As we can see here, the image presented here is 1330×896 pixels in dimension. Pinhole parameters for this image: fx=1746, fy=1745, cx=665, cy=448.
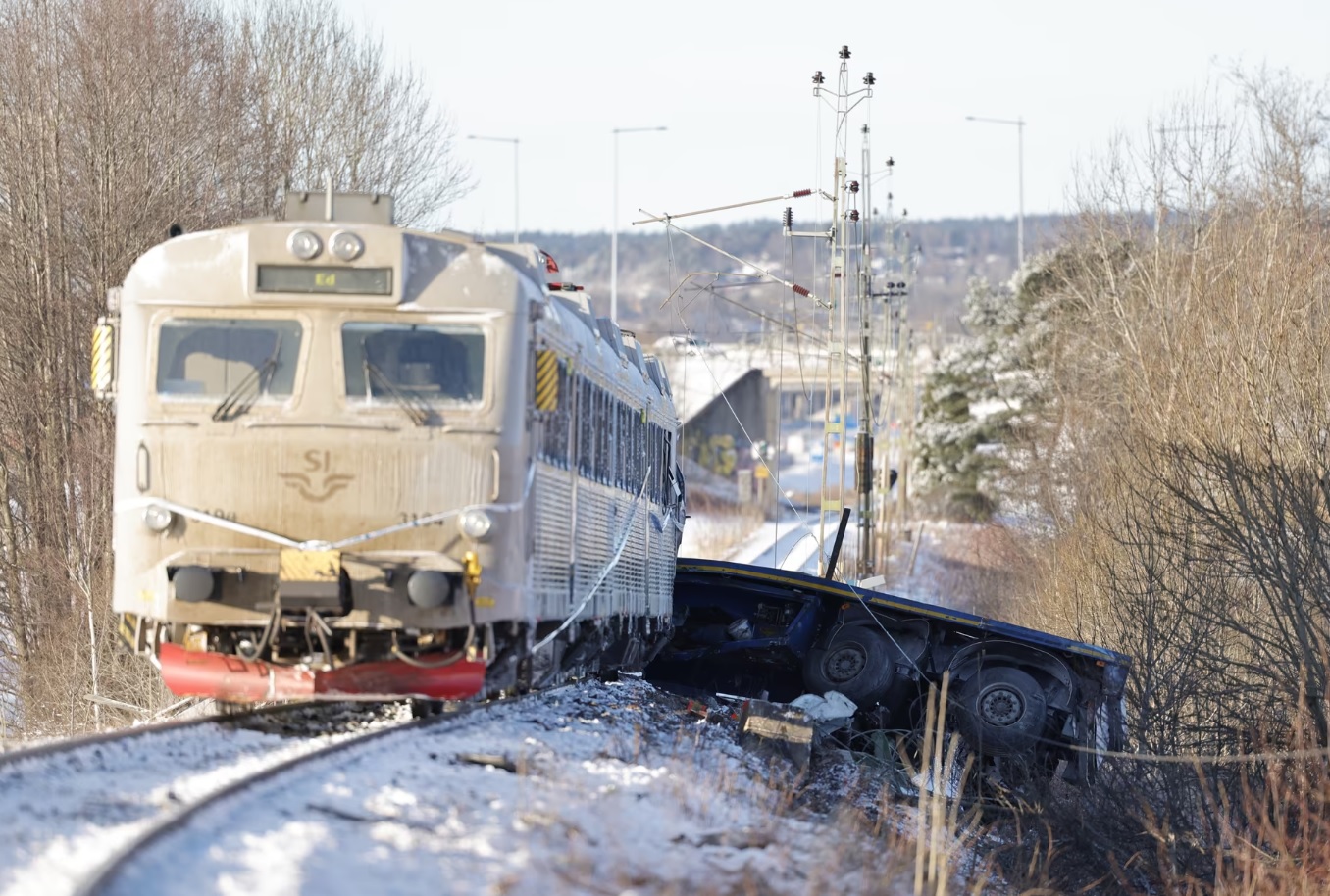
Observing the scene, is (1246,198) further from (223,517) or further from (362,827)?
(362,827)

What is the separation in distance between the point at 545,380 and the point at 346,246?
1.55 m

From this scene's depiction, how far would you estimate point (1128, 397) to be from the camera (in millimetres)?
30234

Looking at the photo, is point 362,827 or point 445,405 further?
point 445,405

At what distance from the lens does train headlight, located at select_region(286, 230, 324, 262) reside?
11.0 meters

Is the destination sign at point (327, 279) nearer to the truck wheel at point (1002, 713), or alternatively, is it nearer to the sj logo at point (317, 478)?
the sj logo at point (317, 478)

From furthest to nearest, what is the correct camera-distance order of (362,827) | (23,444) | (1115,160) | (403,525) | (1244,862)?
1. (1115,160)
2. (23,444)
3. (1244,862)
4. (403,525)
5. (362,827)

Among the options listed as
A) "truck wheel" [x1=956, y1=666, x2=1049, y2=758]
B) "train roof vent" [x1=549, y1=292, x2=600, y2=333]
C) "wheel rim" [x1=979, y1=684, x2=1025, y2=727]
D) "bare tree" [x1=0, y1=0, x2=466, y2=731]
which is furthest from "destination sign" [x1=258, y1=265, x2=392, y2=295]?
"bare tree" [x1=0, y1=0, x2=466, y2=731]

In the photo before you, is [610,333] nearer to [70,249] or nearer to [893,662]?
[893,662]

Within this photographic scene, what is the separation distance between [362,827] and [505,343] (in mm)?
4058

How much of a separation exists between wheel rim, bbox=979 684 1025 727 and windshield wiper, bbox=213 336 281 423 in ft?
33.8

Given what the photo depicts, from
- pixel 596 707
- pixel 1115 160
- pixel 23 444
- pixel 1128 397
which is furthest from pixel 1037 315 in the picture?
pixel 596 707

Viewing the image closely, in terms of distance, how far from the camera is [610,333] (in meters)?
15.8

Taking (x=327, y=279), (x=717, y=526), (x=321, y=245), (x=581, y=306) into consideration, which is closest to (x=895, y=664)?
(x=581, y=306)

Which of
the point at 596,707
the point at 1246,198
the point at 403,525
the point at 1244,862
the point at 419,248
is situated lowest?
the point at 1244,862
